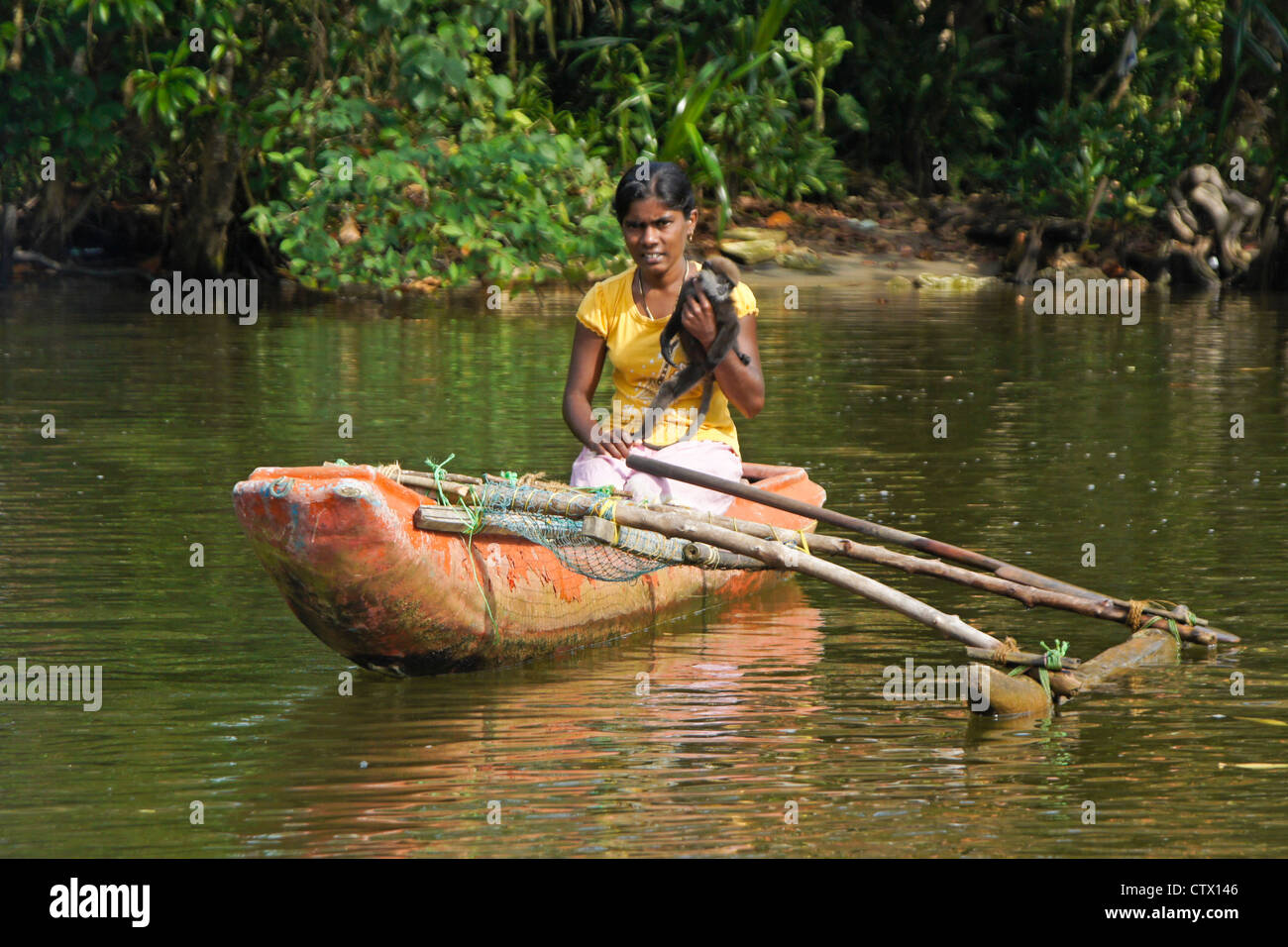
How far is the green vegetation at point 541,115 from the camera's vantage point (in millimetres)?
15828

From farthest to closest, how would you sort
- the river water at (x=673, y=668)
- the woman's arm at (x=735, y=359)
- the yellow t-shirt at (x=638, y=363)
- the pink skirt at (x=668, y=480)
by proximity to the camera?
the yellow t-shirt at (x=638, y=363) → the pink skirt at (x=668, y=480) → the woman's arm at (x=735, y=359) → the river water at (x=673, y=668)

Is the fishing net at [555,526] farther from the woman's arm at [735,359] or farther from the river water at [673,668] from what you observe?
the woman's arm at [735,359]

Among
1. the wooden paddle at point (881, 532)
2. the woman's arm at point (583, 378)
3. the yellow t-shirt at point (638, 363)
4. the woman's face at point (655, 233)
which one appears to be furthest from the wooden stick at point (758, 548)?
the woman's face at point (655, 233)

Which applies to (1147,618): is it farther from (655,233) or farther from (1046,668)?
(655,233)

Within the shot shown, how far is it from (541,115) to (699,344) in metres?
14.0

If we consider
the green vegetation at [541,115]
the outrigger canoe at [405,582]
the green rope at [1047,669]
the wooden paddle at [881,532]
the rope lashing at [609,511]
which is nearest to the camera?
the outrigger canoe at [405,582]

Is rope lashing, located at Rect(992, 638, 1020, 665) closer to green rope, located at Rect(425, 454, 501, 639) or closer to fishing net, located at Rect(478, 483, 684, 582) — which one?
fishing net, located at Rect(478, 483, 684, 582)

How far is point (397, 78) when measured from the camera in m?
16.2

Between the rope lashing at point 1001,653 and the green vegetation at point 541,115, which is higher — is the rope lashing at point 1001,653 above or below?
below

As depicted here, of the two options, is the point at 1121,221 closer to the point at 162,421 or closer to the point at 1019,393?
the point at 1019,393

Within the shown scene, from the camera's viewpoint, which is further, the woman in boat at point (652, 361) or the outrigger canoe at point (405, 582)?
the woman in boat at point (652, 361)

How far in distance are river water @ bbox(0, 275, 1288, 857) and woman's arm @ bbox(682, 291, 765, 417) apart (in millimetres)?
803

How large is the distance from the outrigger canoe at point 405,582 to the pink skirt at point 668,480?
0.32 m
